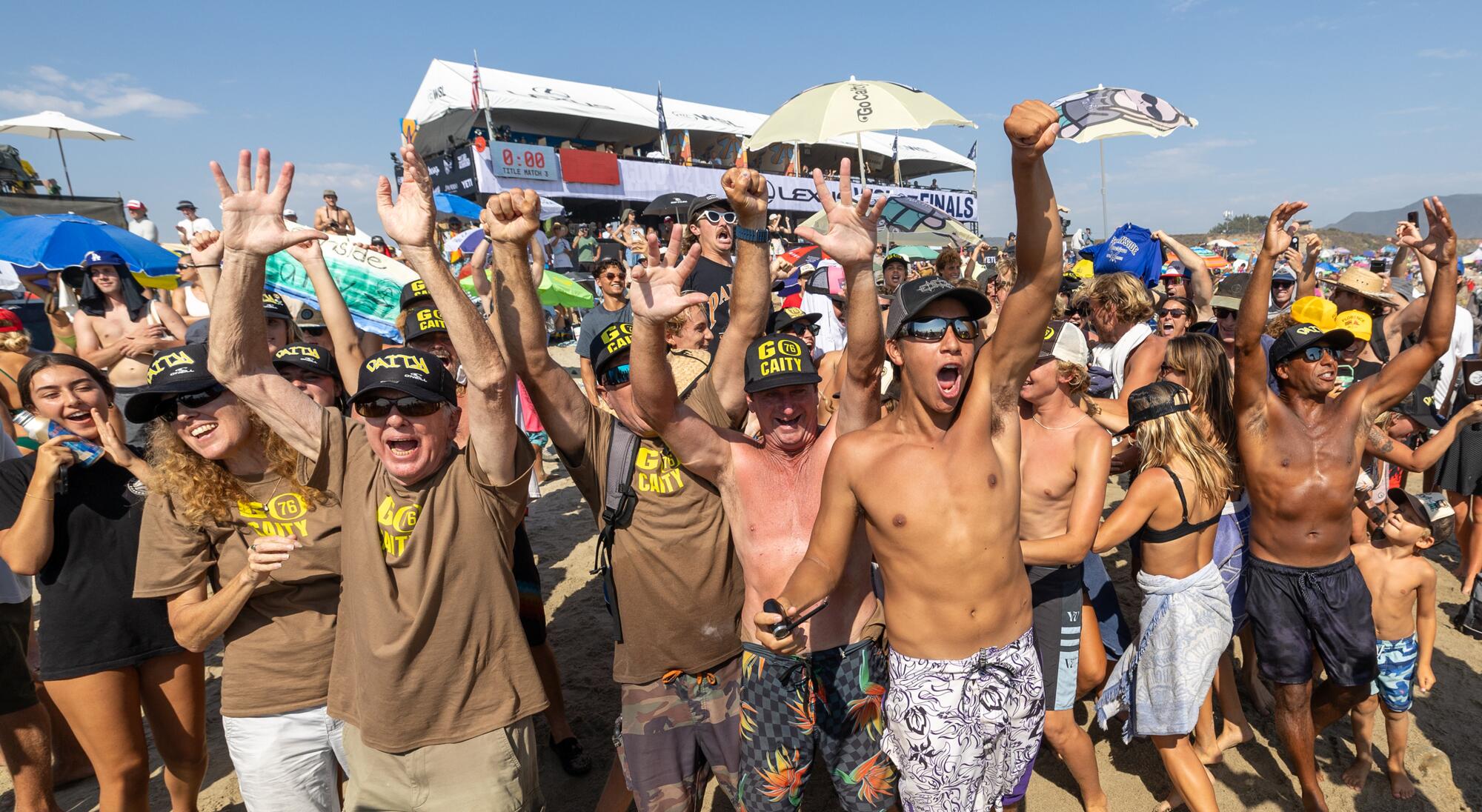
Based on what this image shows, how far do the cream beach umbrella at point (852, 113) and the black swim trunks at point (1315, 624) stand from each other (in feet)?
19.2

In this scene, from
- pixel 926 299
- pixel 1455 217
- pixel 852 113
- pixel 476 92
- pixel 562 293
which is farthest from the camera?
pixel 1455 217

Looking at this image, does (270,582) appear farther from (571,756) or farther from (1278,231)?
(1278,231)

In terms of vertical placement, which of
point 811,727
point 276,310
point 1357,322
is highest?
point 276,310

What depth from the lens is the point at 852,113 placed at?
26.2ft

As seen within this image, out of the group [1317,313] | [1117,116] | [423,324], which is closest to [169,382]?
[423,324]

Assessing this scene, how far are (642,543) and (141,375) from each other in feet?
13.4

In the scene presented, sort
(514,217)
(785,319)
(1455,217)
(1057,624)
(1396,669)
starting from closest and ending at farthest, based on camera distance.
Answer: (514,217), (1057,624), (1396,669), (785,319), (1455,217)

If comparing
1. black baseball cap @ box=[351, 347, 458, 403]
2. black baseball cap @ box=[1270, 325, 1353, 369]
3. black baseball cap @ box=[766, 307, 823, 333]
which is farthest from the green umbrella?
black baseball cap @ box=[1270, 325, 1353, 369]

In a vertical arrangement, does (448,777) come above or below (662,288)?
below

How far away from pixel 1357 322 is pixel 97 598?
6.82 m

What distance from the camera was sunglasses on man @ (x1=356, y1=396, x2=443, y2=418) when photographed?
2254 mm

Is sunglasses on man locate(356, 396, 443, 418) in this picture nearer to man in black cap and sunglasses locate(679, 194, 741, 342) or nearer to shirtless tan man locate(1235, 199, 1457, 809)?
man in black cap and sunglasses locate(679, 194, 741, 342)

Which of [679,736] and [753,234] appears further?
[753,234]

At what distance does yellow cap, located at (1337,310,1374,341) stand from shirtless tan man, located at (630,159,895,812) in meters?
3.73
